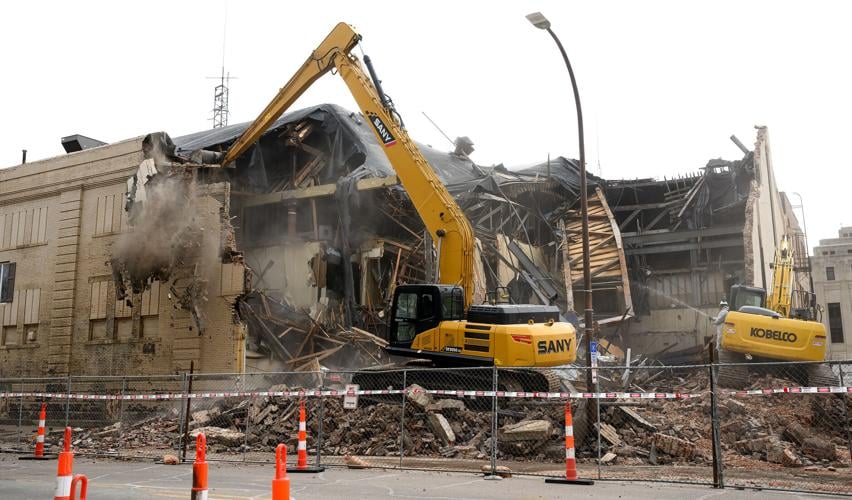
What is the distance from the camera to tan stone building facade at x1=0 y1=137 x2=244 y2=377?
22.6 metres

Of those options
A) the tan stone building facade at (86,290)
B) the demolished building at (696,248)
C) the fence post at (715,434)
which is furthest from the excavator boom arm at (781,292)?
the tan stone building facade at (86,290)

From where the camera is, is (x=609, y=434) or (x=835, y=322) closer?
(x=609, y=434)

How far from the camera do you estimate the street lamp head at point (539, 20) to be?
1421 centimetres

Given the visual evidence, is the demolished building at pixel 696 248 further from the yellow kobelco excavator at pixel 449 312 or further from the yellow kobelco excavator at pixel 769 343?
the yellow kobelco excavator at pixel 449 312

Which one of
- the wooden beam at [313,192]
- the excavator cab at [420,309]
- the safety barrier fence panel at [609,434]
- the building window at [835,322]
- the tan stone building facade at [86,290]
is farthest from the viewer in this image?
the building window at [835,322]

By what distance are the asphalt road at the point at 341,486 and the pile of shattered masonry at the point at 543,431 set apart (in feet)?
5.54

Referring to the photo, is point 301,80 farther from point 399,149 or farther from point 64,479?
point 64,479

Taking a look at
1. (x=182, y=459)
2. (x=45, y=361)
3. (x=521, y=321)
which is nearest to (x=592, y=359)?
(x=521, y=321)

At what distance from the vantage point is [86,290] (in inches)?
987

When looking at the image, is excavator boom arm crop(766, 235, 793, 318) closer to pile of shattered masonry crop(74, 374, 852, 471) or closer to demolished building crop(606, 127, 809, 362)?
demolished building crop(606, 127, 809, 362)

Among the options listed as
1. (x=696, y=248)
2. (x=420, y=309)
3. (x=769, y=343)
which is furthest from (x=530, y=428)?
(x=696, y=248)

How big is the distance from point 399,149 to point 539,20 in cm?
600

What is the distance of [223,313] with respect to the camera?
2238cm

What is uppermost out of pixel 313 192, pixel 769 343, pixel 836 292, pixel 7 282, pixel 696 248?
pixel 836 292
